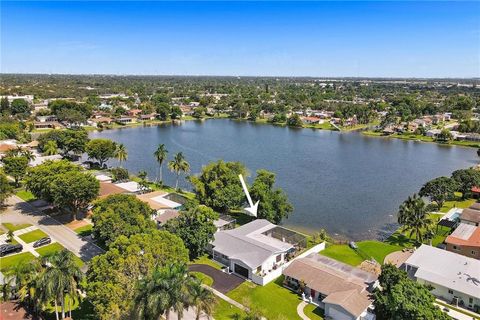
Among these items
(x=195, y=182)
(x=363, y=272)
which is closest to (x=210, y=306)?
(x=363, y=272)

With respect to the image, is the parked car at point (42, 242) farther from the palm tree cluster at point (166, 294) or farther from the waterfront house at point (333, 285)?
the waterfront house at point (333, 285)

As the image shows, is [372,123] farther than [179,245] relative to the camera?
Yes

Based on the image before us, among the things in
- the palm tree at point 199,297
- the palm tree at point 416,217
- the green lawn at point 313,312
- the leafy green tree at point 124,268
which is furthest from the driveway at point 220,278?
the palm tree at point 416,217

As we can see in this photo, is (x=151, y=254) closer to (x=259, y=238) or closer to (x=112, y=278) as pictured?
(x=112, y=278)

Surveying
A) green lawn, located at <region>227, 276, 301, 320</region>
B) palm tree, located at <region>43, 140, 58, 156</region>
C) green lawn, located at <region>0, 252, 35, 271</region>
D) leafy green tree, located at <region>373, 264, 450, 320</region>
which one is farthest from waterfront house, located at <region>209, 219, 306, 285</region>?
palm tree, located at <region>43, 140, 58, 156</region>

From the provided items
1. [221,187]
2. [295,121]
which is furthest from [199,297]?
[295,121]

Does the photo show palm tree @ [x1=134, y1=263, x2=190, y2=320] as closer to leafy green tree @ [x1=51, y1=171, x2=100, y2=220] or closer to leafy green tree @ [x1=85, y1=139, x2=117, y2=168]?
leafy green tree @ [x1=51, y1=171, x2=100, y2=220]
